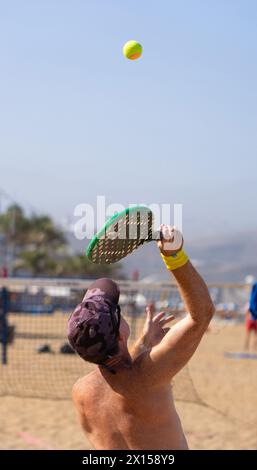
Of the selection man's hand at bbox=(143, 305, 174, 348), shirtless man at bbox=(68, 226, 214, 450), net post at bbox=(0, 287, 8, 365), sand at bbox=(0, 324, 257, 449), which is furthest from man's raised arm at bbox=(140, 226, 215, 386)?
net post at bbox=(0, 287, 8, 365)

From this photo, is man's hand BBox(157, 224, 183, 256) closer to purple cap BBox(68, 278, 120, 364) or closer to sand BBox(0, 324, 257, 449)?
purple cap BBox(68, 278, 120, 364)

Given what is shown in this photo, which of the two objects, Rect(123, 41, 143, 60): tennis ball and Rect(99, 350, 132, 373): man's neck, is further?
Rect(123, 41, 143, 60): tennis ball

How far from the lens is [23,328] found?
Answer: 2316 centimetres

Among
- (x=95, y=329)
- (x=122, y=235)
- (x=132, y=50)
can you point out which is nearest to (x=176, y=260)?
(x=122, y=235)

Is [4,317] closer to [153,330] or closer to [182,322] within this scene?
[153,330]

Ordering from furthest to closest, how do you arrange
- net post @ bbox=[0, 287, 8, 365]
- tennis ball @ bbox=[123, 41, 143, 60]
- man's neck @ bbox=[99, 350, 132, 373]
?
net post @ bbox=[0, 287, 8, 365]
tennis ball @ bbox=[123, 41, 143, 60]
man's neck @ bbox=[99, 350, 132, 373]

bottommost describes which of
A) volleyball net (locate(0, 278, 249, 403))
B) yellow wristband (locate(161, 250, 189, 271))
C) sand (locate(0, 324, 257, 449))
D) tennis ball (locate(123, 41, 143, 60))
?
sand (locate(0, 324, 257, 449))

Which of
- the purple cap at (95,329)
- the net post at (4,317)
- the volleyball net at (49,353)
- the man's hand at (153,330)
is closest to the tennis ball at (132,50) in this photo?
the man's hand at (153,330)

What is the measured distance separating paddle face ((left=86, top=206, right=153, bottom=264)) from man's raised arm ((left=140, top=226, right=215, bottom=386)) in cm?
10

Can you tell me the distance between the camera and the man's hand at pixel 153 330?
11.5ft

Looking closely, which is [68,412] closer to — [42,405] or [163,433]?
[42,405]

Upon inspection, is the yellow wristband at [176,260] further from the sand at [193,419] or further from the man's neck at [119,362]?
the sand at [193,419]

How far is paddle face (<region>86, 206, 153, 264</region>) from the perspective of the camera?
297 cm
